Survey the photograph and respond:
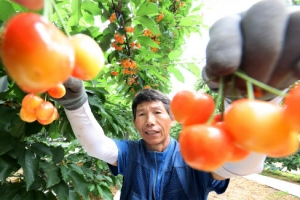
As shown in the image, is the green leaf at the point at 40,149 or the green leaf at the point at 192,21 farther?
the green leaf at the point at 192,21

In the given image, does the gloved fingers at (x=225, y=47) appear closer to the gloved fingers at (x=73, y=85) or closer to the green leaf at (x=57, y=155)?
the gloved fingers at (x=73, y=85)

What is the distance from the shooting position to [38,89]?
24 centimetres

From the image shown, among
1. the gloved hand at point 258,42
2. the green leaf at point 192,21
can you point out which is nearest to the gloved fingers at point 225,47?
the gloved hand at point 258,42

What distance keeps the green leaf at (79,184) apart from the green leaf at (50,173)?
5.9 inches

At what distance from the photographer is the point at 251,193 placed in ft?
19.3

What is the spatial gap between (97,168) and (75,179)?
1494mm

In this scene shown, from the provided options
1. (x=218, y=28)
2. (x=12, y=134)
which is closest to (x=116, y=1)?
(x=12, y=134)

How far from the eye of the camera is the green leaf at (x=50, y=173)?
Result: 127cm

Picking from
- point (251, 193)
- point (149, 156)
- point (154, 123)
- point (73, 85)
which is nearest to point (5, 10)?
point (73, 85)

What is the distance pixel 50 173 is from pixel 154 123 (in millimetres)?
664

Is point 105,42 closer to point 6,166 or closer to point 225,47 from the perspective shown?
point 6,166

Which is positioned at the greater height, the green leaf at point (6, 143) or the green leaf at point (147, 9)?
the green leaf at point (147, 9)

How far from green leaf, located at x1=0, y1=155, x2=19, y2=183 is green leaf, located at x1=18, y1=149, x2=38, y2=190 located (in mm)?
59

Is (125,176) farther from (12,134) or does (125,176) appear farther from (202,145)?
(202,145)
